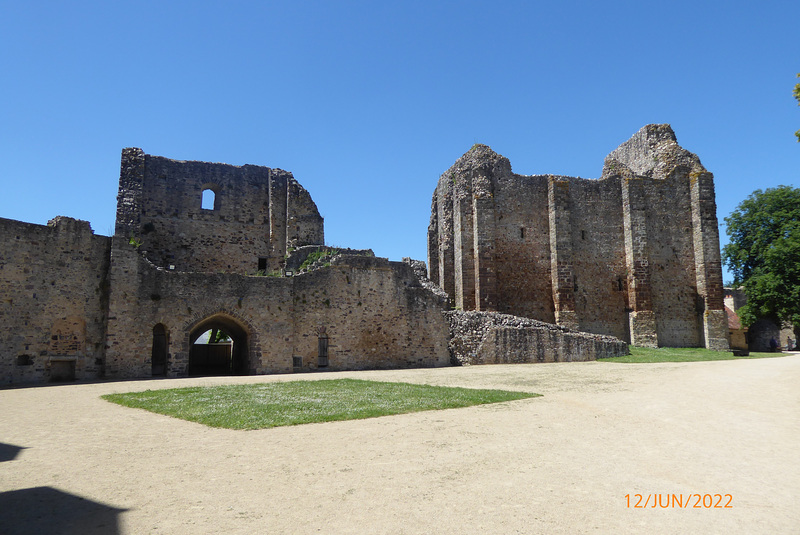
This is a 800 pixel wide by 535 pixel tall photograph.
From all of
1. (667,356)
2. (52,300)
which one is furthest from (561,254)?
(52,300)

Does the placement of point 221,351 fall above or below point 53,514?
above

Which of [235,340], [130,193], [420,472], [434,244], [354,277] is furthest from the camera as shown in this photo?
[434,244]

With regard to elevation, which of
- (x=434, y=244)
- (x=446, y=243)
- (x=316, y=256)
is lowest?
(x=316, y=256)

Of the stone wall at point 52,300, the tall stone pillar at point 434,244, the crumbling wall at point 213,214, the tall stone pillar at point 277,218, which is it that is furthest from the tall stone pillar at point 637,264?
the stone wall at point 52,300

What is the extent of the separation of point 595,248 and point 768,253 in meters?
9.11

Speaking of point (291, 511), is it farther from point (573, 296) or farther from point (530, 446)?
point (573, 296)

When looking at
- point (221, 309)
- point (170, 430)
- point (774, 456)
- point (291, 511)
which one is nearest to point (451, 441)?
point (291, 511)

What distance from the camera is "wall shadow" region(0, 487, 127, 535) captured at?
3.18m

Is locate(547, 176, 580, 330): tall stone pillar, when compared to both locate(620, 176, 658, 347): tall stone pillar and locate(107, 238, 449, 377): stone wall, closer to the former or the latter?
locate(620, 176, 658, 347): tall stone pillar

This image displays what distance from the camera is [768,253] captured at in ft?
87.8

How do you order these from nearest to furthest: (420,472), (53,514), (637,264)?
(53,514) < (420,472) < (637,264)

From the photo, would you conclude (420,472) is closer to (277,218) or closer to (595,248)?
(277,218)

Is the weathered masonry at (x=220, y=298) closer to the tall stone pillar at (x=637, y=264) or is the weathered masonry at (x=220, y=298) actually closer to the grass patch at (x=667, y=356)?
the grass patch at (x=667, y=356)
